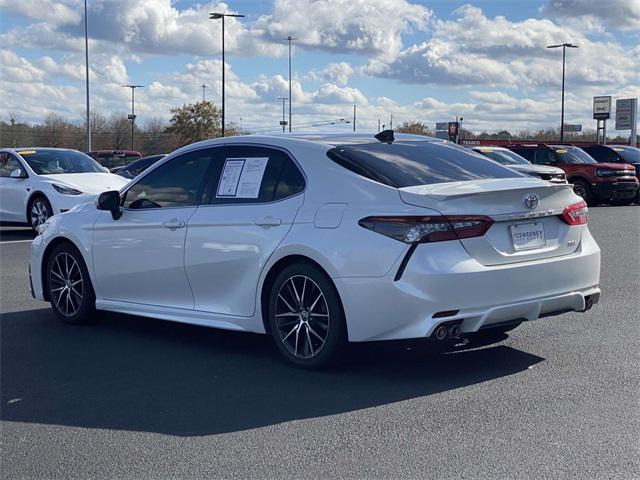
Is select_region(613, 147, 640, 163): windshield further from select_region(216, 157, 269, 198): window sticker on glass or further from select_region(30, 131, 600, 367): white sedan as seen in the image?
select_region(216, 157, 269, 198): window sticker on glass

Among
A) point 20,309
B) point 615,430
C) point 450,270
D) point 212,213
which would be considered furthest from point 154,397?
point 20,309

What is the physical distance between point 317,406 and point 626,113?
167 ft

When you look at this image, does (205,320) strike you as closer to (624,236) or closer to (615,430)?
(615,430)

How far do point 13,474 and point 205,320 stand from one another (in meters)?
2.47

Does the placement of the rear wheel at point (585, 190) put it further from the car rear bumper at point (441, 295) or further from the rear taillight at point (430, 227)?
the rear taillight at point (430, 227)

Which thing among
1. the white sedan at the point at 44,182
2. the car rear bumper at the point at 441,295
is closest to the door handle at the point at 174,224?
the car rear bumper at the point at 441,295

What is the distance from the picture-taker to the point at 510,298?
5.75 meters

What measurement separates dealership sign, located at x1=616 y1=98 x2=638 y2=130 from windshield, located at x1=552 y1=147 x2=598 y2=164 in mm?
27729

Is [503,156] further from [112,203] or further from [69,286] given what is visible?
[112,203]

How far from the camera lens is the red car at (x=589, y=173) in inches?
979

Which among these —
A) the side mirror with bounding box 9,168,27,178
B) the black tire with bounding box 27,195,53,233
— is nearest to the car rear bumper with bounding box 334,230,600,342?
the black tire with bounding box 27,195,53,233

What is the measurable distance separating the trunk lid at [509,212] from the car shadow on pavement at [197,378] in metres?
0.84

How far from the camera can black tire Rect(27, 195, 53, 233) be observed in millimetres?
16000

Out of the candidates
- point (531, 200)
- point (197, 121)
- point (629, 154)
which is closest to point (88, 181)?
point (531, 200)
